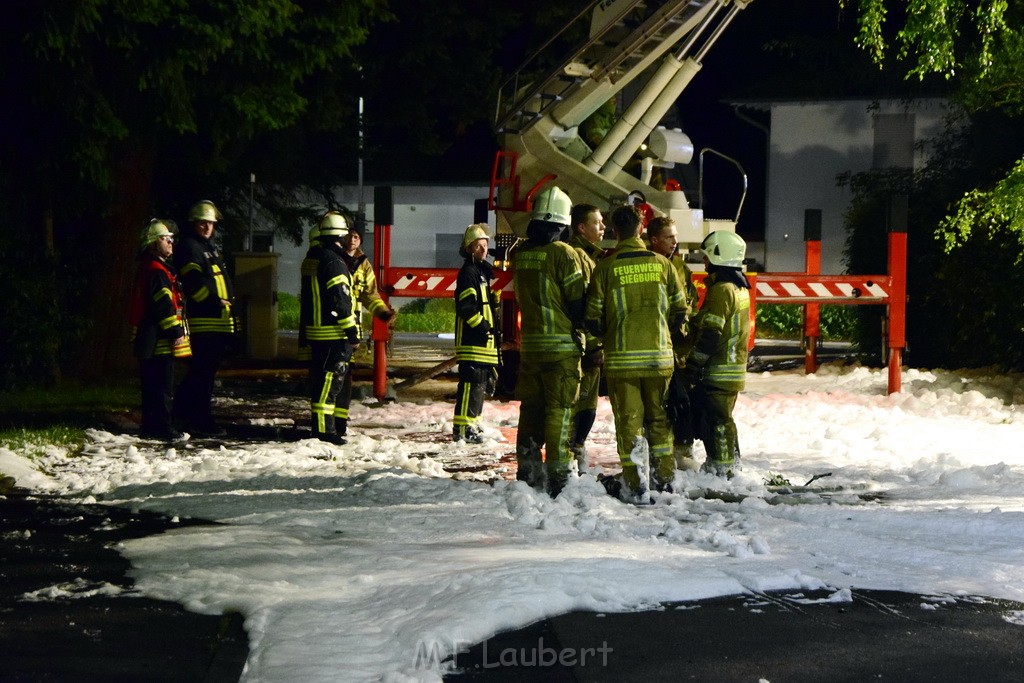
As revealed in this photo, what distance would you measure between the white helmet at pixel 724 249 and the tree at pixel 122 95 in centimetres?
693

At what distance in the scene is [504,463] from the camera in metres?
10.0

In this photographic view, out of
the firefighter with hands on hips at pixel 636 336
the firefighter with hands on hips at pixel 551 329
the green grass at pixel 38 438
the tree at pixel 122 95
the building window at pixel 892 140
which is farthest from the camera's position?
the building window at pixel 892 140

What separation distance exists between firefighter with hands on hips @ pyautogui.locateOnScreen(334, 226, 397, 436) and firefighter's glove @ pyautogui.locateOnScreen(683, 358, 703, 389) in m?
3.13

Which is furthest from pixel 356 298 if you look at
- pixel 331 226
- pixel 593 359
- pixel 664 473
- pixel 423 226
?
pixel 423 226

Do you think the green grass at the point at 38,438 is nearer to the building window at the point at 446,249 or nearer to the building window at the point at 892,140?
the building window at the point at 446,249

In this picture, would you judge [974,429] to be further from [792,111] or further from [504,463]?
[792,111]

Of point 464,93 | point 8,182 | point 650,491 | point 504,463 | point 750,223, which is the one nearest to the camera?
point 650,491

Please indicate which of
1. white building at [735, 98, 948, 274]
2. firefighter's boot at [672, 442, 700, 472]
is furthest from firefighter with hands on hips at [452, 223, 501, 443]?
white building at [735, 98, 948, 274]

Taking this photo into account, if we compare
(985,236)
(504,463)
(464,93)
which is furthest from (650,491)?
(464,93)

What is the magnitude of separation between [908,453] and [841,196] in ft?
91.3

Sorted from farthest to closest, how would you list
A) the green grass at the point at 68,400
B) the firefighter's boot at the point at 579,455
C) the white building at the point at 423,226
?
the white building at the point at 423,226
the green grass at the point at 68,400
the firefighter's boot at the point at 579,455

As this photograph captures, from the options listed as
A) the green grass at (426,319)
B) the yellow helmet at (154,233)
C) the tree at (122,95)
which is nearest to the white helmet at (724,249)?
the yellow helmet at (154,233)

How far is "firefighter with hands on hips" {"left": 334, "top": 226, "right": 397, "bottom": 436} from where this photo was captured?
11078 millimetres

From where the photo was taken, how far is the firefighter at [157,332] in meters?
11.2
